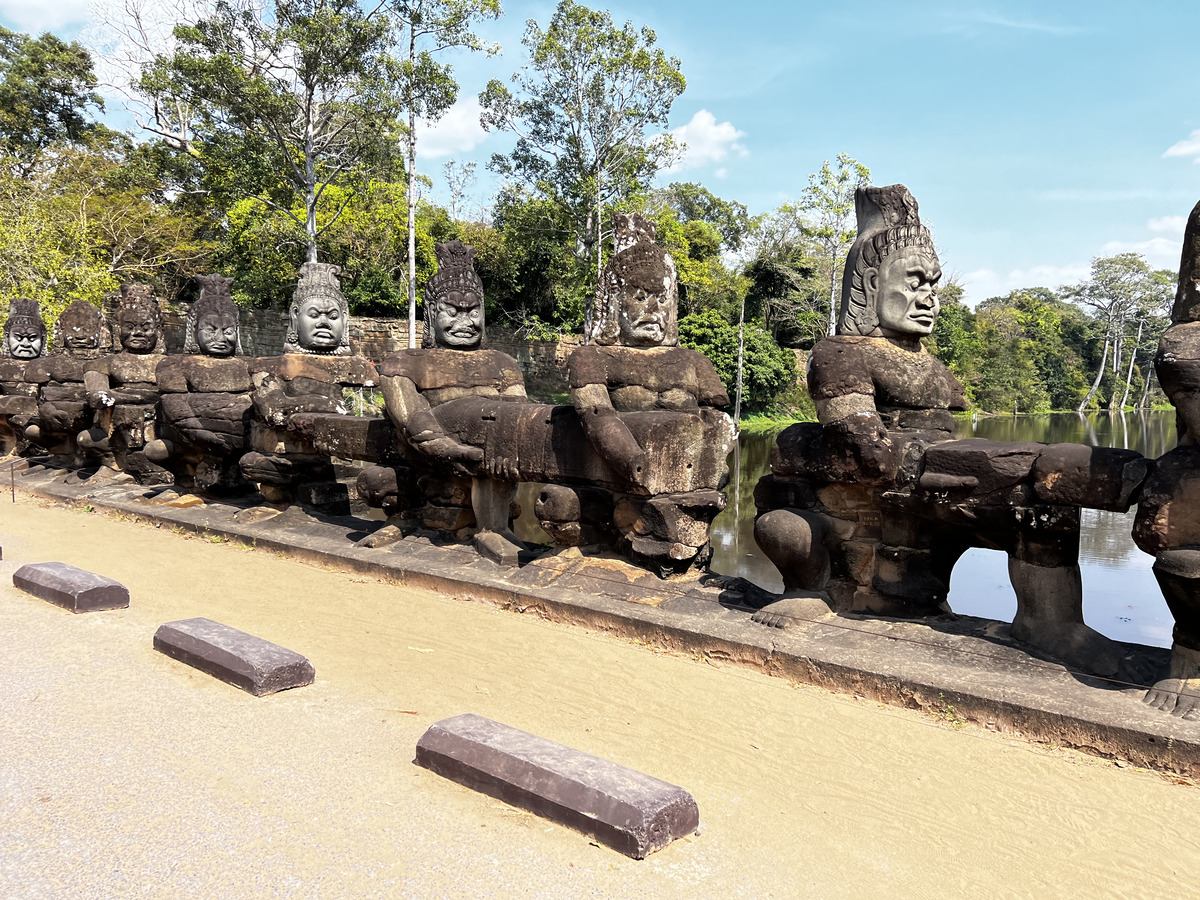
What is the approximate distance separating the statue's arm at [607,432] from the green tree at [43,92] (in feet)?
94.4

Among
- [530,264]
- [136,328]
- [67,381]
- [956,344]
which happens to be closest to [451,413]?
[136,328]

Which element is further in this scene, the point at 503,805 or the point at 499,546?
the point at 499,546

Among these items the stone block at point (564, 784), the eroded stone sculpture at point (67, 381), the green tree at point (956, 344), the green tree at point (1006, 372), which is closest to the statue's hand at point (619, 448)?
the stone block at point (564, 784)

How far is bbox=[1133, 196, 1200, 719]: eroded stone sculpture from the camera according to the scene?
2975 mm

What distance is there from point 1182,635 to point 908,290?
1.85 m

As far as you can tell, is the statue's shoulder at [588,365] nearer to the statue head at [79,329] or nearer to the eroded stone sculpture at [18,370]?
the statue head at [79,329]

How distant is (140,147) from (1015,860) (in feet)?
98.8

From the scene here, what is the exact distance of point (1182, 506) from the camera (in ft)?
9.83

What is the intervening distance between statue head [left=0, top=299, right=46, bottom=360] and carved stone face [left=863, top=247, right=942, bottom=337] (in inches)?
473

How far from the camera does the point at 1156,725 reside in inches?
114

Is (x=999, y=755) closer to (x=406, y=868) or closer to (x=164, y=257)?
(x=406, y=868)

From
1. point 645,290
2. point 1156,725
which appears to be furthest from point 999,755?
point 645,290

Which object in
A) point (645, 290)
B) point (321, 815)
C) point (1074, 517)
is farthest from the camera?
point (645, 290)

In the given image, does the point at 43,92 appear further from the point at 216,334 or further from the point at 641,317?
the point at 641,317
